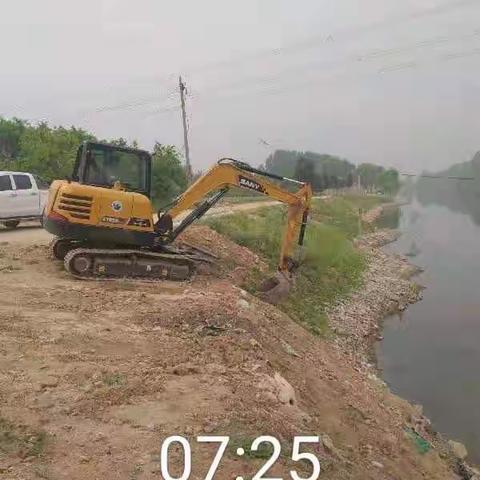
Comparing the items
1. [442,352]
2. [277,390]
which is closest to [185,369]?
[277,390]

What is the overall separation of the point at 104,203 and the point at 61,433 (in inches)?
255

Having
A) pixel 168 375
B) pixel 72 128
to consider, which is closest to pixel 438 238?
pixel 72 128

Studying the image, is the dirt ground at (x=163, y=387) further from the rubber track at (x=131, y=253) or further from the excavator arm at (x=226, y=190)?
the excavator arm at (x=226, y=190)

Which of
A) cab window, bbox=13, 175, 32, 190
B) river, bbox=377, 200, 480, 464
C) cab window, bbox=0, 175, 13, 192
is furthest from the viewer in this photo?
cab window, bbox=13, 175, 32, 190

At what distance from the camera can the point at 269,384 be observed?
8172 mm

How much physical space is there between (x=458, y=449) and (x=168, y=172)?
2976cm

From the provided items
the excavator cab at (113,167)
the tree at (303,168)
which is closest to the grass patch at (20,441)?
the excavator cab at (113,167)

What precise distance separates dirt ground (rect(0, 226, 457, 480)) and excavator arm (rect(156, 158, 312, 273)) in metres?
1.43

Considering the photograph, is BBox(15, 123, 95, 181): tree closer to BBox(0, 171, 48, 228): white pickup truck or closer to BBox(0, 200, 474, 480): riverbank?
BBox(0, 171, 48, 228): white pickup truck

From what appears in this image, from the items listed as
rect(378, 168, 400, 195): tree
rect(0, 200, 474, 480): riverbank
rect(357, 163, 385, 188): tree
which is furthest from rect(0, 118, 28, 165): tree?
rect(378, 168, 400, 195): tree

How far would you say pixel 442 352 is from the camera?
1736cm

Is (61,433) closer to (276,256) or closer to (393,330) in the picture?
(276,256)

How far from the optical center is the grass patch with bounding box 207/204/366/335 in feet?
55.9

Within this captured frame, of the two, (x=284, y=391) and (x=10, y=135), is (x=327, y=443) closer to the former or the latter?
(x=284, y=391)
